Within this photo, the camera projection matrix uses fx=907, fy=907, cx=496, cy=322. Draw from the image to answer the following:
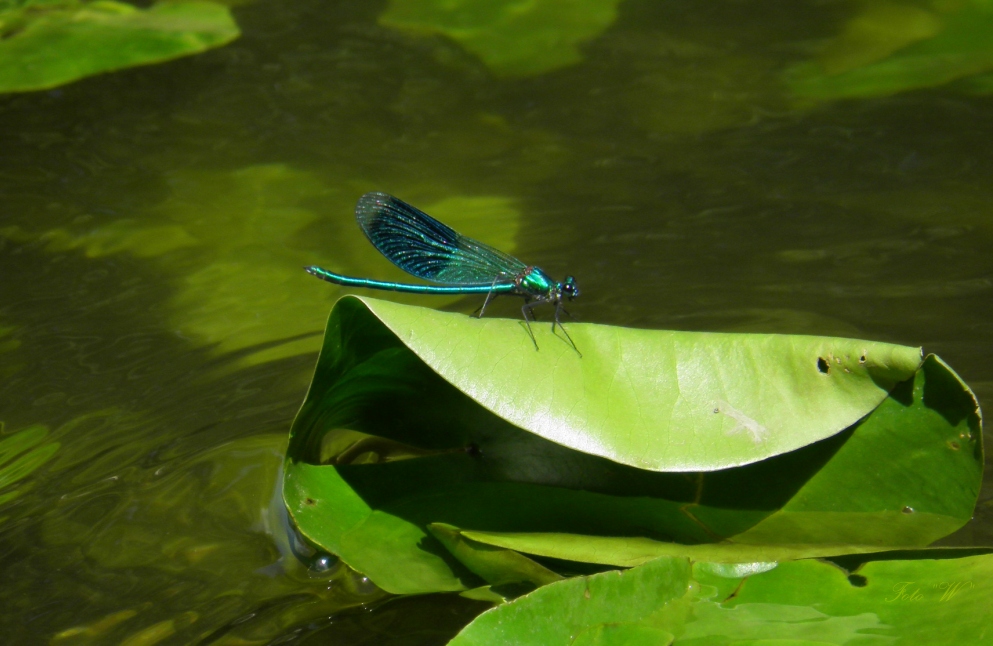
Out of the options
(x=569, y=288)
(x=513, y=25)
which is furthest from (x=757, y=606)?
(x=513, y=25)

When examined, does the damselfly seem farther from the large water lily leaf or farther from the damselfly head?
the large water lily leaf

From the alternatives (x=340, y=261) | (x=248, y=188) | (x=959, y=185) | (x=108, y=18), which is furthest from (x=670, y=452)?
(x=108, y=18)

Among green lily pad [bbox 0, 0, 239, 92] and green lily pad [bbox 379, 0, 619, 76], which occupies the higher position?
green lily pad [bbox 379, 0, 619, 76]

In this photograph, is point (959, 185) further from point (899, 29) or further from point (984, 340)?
point (899, 29)

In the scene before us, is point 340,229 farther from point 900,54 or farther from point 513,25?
point 900,54

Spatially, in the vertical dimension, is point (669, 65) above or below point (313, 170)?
above

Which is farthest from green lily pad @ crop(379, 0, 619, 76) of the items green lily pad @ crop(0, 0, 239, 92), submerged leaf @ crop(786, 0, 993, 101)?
submerged leaf @ crop(786, 0, 993, 101)

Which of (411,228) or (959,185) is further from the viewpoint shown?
(959,185)
